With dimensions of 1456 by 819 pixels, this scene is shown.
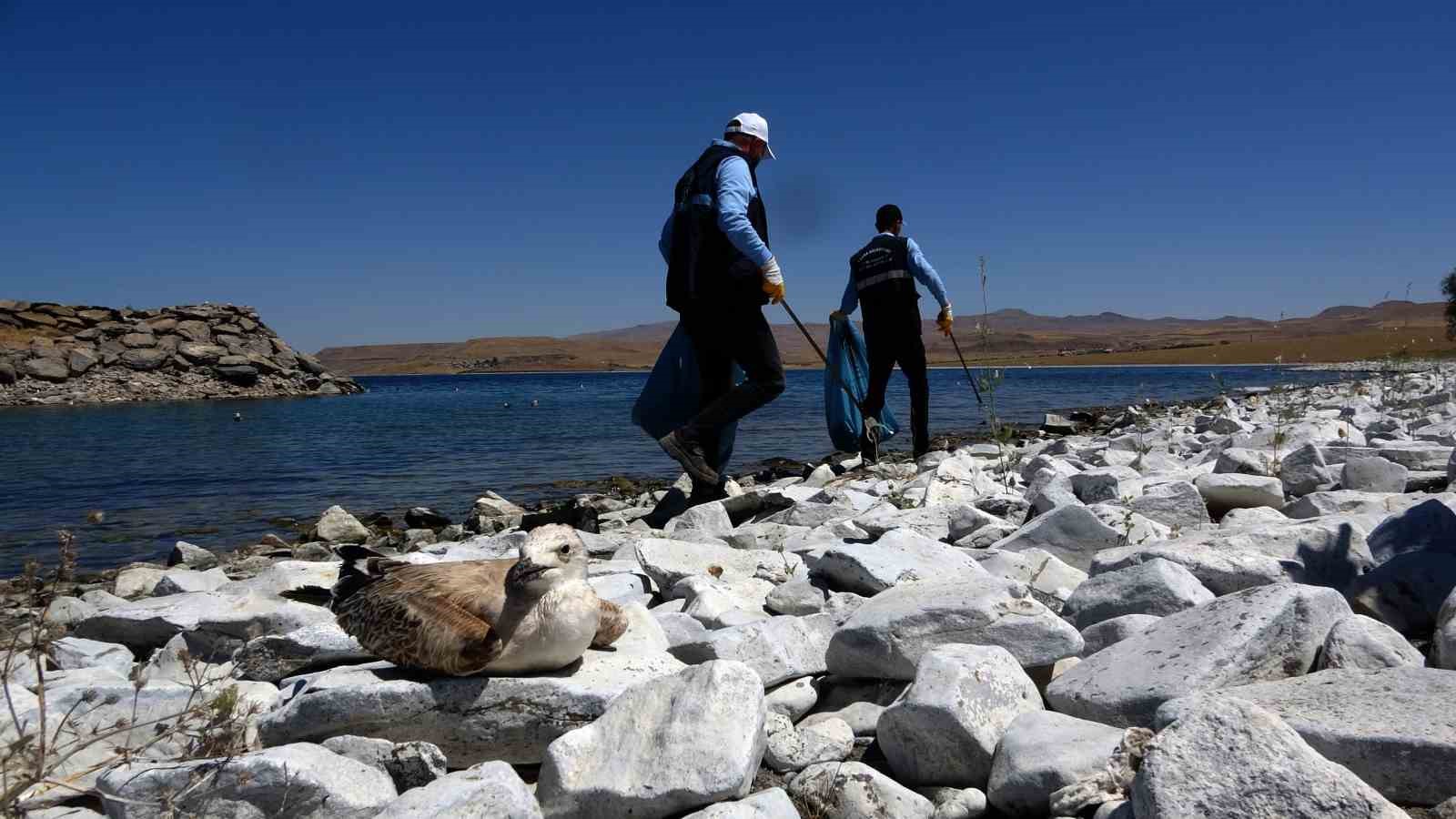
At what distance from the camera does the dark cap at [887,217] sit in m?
9.23

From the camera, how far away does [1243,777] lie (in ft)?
5.49

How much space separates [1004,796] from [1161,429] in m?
10.8

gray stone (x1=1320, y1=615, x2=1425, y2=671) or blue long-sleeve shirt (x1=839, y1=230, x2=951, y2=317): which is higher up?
blue long-sleeve shirt (x1=839, y1=230, x2=951, y2=317)

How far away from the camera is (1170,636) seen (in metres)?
2.53

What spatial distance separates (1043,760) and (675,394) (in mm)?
5529

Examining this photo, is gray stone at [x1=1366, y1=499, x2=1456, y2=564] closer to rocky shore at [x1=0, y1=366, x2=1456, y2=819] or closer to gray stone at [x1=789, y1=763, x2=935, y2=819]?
rocky shore at [x1=0, y1=366, x2=1456, y2=819]

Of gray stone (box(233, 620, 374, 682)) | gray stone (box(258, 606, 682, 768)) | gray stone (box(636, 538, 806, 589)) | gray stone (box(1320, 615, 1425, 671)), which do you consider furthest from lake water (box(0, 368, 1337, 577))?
gray stone (box(1320, 615, 1425, 671))

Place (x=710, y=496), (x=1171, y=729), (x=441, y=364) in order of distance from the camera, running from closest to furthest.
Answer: (x=1171, y=729)
(x=710, y=496)
(x=441, y=364)

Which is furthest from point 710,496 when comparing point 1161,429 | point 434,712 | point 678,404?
point 1161,429

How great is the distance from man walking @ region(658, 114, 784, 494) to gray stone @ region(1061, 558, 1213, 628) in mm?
3605

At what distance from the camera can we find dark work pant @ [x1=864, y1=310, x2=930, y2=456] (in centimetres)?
907

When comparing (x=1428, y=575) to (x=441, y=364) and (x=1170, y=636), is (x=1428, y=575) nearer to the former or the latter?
(x=1170, y=636)

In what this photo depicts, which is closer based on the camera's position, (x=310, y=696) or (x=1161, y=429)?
(x=310, y=696)

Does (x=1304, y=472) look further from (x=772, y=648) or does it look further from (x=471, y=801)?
(x=471, y=801)
